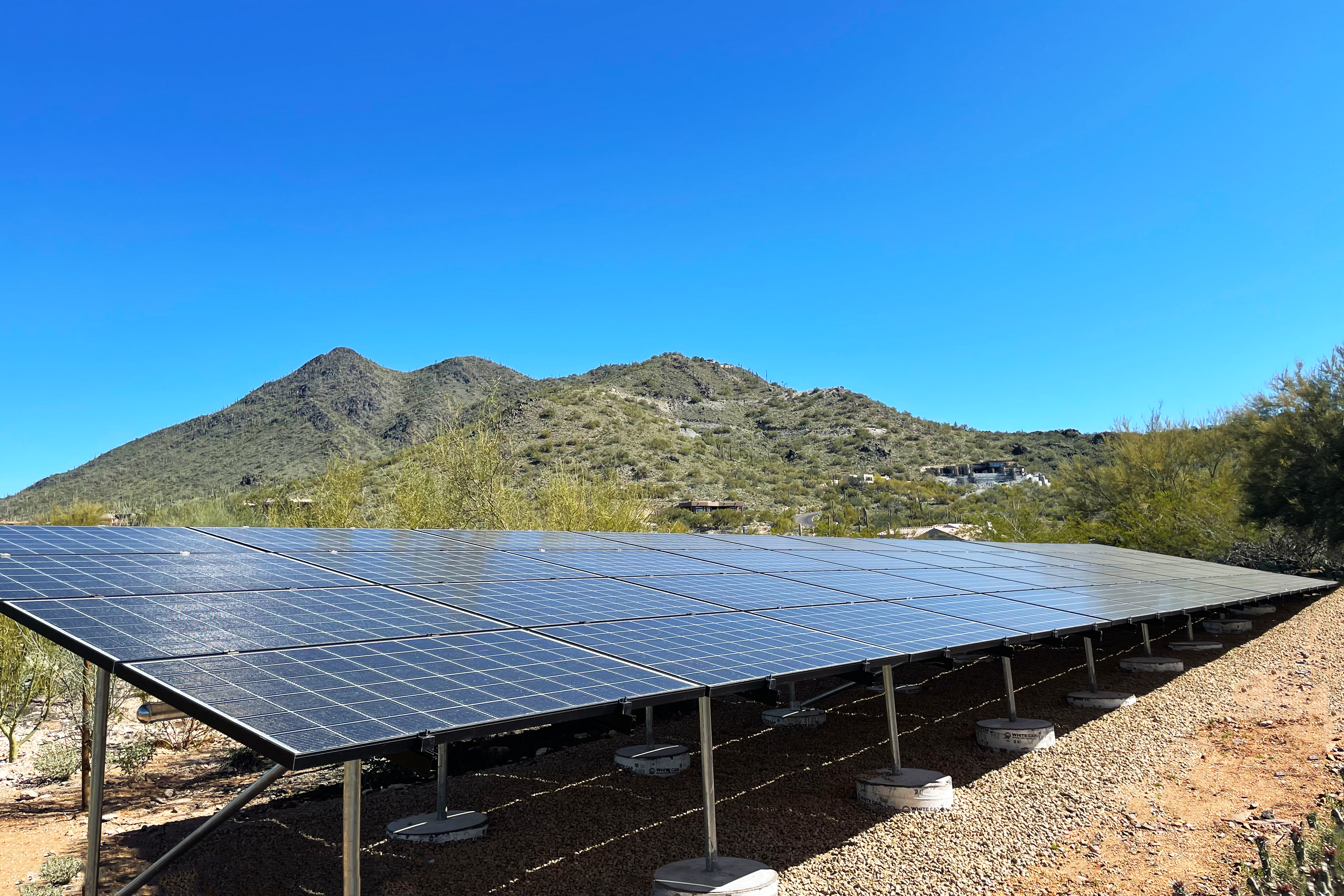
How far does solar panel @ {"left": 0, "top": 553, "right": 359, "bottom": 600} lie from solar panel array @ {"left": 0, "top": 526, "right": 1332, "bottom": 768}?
1.7 inches

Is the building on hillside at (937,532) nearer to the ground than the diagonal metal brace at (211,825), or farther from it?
farther from it

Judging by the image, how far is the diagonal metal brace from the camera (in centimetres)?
633

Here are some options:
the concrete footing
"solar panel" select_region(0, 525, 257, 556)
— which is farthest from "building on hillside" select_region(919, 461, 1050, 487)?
"solar panel" select_region(0, 525, 257, 556)

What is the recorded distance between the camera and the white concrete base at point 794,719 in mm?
15148

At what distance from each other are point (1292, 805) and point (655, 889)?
7.89 m

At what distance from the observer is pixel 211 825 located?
652 centimetres

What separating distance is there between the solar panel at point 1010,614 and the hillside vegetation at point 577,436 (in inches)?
1620

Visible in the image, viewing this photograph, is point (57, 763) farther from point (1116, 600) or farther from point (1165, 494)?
point (1165, 494)

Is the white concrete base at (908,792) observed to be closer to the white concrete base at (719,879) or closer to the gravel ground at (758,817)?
the gravel ground at (758,817)

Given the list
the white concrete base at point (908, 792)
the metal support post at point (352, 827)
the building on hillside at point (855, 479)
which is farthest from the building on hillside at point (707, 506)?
the metal support post at point (352, 827)

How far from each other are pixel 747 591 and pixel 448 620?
5.15m

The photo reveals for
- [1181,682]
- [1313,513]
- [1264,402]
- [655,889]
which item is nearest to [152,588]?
[655,889]

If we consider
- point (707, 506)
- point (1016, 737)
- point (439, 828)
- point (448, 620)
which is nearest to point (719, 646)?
point (448, 620)

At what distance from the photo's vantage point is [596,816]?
1055 cm
